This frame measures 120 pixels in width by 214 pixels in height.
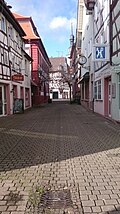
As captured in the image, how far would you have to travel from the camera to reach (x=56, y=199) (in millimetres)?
3969

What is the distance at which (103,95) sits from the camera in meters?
16.9

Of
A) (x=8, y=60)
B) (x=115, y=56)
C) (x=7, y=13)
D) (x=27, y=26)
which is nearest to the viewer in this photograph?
(x=115, y=56)

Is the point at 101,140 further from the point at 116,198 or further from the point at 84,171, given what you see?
the point at 116,198

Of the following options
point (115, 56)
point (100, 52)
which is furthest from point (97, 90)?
point (115, 56)

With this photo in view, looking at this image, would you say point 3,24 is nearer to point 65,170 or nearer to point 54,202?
point 65,170

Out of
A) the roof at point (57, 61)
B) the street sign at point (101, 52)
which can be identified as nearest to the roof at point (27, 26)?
the street sign at point (101, 52)

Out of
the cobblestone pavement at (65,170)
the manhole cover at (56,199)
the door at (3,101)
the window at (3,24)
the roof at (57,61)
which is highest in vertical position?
the roof at (57,61)

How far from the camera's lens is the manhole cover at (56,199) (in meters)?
3.75

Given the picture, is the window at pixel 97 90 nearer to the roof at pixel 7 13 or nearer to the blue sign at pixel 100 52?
the blue sign at pixel 100 52

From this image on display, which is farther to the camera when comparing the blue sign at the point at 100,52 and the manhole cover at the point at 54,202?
the blue sign at the point at 100,52

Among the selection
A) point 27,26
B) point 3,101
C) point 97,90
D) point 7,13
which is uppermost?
point 27,26

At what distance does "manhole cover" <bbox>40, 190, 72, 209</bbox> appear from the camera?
12.3ft

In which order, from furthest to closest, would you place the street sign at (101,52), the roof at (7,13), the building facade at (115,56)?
the roof at (7,13)
the street sign at (101,52)
the building facade at (115,56)

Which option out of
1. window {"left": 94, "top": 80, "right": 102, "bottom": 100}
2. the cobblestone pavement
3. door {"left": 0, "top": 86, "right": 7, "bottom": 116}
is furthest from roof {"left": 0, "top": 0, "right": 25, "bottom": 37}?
the cobblestone pavement
